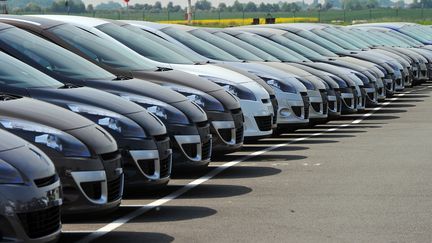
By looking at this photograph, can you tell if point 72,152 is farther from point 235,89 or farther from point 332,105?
point 332,105

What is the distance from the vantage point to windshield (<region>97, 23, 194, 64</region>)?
14.6m

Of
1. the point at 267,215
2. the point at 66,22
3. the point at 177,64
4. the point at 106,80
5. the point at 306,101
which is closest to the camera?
the point at 267,215

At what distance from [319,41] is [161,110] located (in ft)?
45.6

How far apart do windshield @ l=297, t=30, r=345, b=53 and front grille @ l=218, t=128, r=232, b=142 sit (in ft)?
39.5

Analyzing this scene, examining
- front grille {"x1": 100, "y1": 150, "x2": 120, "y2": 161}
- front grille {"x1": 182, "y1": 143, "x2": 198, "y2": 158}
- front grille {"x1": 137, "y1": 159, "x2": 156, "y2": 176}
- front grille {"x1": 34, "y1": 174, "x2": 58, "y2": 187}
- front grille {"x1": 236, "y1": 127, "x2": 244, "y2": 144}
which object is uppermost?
front grille {"x1": 34, "y1": 174, "x2": 58, "y2": 187}

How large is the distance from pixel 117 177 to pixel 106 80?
2695 mm

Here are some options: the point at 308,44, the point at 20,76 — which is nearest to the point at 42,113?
the point at 20,76

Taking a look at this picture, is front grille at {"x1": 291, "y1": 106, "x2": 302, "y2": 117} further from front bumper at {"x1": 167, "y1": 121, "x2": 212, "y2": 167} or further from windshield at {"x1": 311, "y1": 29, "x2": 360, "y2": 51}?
windshield at {"x1": 311, "y1": 29, "x2": 360, "y2": 51}

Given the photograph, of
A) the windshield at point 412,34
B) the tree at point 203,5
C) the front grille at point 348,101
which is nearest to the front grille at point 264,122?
the front grille at point 348,101

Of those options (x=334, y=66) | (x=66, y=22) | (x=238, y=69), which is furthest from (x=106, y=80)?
(x=334, y=66)

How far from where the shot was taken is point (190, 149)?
1183 centimetres

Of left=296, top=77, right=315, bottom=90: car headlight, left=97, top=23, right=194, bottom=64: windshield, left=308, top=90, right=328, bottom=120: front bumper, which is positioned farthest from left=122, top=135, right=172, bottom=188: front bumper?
left=308, top=90, right=328, bottom=120: front bumper

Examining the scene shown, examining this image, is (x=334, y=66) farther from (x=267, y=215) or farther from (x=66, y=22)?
(x=267, y=215)

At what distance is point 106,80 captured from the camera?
38.6ft
